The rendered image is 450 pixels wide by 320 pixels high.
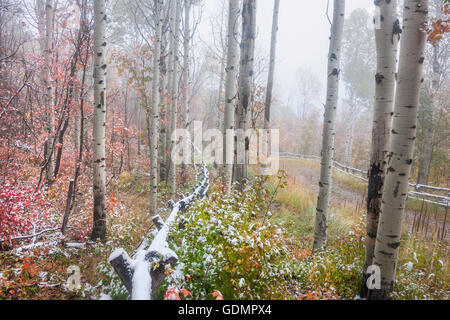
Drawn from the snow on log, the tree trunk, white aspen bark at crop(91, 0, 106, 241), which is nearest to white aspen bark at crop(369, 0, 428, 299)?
the snow on log

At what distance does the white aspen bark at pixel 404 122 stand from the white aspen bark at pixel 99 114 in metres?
4.53

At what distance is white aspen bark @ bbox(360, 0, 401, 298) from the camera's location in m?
3.17

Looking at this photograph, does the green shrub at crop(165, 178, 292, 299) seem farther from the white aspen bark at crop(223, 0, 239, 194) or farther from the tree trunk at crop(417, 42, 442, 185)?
the tree trunk at crop(417, 42, 442, 185)

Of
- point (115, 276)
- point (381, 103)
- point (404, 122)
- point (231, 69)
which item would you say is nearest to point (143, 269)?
point (115, 276)

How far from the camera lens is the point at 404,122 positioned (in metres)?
2.62

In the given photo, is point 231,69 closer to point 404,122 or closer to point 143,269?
point 404,122

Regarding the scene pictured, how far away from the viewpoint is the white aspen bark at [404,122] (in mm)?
2564

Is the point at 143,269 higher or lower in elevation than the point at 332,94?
lower

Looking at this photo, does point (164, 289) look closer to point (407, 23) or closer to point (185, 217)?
point (185, 217)

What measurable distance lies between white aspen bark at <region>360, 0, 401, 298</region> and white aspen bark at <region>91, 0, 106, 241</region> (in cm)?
441

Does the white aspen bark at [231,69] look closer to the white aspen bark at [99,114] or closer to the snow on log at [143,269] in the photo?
the white aspen bark at [99,114]

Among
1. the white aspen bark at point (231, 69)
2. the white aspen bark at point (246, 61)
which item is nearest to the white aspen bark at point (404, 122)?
the white aspen bark at point (231, 69)

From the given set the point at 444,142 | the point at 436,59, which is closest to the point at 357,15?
the point at 436,59

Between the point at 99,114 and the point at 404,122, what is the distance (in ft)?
15.1
